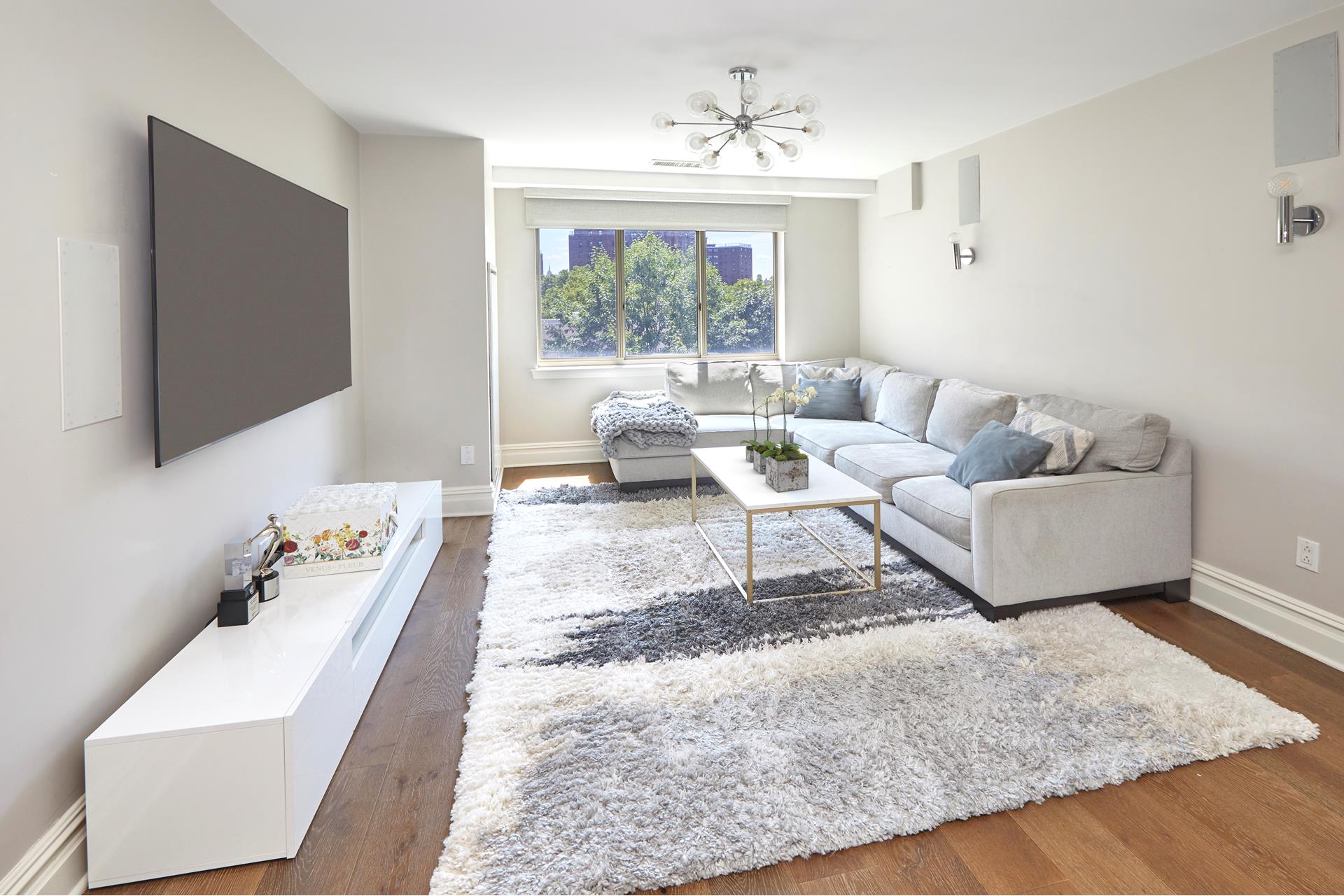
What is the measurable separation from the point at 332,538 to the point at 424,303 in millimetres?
2141

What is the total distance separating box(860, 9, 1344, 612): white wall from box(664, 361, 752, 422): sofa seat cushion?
2014mm

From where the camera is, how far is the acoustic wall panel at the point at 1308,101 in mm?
2527

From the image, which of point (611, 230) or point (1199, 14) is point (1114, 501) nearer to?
point (1199, 14)

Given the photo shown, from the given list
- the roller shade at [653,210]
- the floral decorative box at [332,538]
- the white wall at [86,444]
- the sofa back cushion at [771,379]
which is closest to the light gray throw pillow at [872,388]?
the sofa back cushion at [771,379]

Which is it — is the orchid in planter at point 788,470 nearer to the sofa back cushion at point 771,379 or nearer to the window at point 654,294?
the sofa back cushion at point 771,379

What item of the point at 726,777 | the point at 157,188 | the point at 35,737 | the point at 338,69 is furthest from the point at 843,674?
the point at 338,69

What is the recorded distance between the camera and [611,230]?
6.02 metres

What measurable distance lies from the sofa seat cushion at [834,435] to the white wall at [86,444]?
3.28m

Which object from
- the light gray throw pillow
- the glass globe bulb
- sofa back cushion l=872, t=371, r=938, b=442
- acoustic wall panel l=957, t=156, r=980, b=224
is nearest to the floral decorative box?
sofa back cushion l=872, t=371, r=938, b=442

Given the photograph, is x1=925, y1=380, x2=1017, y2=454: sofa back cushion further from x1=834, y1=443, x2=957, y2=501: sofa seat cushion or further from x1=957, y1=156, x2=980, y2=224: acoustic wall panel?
x1=957, y1=156, x2=980, y2=224: acoustic wall panel

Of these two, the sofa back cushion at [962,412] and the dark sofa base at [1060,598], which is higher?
the sofa back cushion at [962,412]

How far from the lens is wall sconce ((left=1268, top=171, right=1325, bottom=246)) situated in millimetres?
2541

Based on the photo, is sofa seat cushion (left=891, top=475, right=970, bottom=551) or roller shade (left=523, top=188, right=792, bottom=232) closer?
sofa seat cushion (left=891, top=475, right=970, bottom=551)

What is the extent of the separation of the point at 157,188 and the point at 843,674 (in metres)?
2.49
